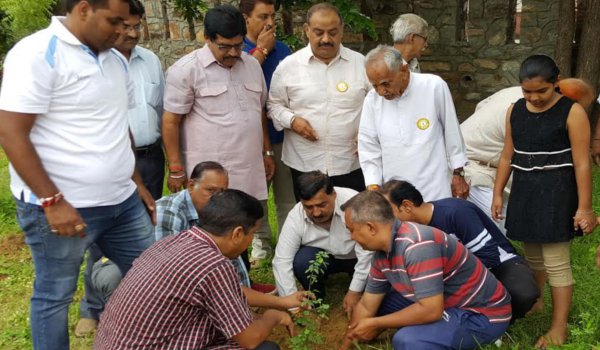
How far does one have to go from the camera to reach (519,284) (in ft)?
10.4

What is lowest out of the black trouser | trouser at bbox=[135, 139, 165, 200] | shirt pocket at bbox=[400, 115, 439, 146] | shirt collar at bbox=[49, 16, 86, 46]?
the black trouser

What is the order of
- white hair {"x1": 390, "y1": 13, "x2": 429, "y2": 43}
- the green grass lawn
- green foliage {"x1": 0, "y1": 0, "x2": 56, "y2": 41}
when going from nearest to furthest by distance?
the green grass lawn
white hair {"x1": 390, "y1": 13, "x2": 429, "y2": 43}
green foliage {"x1": 0, "y1": 0, "x2": 56, "y2": 41}

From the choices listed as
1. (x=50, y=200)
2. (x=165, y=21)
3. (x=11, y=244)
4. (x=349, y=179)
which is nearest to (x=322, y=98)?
(x=349, y=179)

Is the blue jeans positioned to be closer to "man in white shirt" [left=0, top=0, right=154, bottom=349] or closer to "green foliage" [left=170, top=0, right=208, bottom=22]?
"man in white shirt" [left=0, top=0, right=154, bottom=349]

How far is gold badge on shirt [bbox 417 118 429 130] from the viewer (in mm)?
3482

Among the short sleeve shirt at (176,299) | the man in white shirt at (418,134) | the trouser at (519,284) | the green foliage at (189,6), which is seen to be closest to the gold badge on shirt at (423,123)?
the man in white shirt at (418,134)

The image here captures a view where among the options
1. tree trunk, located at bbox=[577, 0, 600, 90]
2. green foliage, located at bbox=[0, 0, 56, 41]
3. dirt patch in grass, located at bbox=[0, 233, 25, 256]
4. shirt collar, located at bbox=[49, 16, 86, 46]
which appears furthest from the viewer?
green foliage, located at bbox=[0, 0, 56, 41]

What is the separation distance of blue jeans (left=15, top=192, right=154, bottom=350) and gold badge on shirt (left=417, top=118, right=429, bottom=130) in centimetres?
167

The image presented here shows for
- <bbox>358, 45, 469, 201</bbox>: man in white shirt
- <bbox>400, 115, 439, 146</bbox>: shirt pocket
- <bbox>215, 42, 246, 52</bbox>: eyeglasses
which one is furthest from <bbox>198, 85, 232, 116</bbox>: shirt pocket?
<bbox>400, 115, 439, 146</bbox>: shirt pocket

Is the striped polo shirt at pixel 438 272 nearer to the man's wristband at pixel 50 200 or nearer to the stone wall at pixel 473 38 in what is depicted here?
the man's wristband at pixel 50 200

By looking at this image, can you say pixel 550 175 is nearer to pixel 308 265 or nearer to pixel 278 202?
pixel 308 265

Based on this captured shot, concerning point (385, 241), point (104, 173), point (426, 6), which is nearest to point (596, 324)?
point (385, 241)

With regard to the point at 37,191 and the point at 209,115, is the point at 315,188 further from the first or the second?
the point at 37,191

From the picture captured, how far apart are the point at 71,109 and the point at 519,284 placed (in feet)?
7.83
